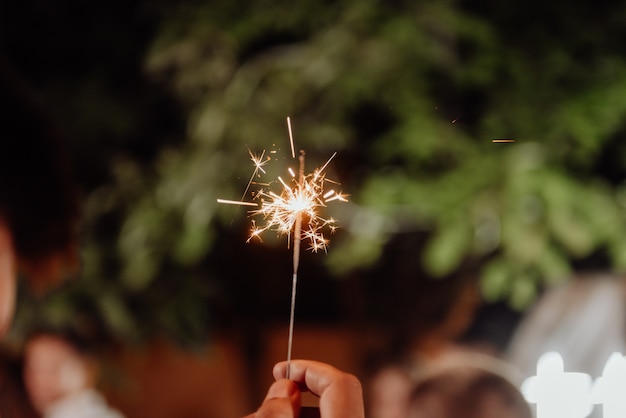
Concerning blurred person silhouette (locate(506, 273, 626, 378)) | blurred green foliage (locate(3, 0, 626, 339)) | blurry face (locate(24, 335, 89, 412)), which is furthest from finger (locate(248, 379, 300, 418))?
blurred person silhouette (locate(506, 273, 626, 378))

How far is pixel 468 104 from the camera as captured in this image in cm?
392

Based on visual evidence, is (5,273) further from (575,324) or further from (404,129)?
(575,324)

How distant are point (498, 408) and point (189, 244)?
1.98 metres

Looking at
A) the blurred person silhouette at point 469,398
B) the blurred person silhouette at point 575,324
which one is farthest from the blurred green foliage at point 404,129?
the blurred person silhouette at point 469,398

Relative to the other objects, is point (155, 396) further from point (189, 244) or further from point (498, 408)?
point (498, 408)

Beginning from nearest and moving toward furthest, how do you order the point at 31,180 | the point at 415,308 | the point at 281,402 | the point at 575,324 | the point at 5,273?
the point at 281,402
the point at 5,273
the point at 31,180
the point at 575,324
the point at 415,308

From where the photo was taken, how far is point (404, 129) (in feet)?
11.9

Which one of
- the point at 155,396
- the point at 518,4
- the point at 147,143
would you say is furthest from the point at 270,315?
the point at 518,4

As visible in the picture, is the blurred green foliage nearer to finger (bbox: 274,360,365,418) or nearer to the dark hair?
the dark hair

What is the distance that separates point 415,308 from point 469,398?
241 cm

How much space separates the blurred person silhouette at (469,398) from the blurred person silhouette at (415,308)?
1.78 meters

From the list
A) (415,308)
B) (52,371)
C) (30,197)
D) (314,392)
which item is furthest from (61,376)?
(314,392)

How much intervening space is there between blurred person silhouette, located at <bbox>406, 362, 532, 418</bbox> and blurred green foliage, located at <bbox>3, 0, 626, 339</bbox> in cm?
125

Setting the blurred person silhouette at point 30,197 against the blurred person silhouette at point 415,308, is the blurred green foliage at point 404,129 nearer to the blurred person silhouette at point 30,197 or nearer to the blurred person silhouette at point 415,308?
the blurred person silhouette at point 415,308
